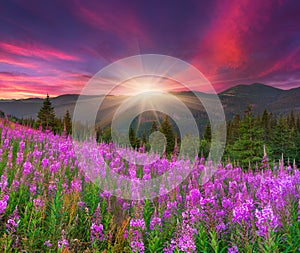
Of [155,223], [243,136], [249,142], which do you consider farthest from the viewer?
[243,136]

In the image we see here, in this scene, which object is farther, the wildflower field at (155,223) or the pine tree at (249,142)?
the pine tree at (249,142)

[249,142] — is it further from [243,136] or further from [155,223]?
[155,223]

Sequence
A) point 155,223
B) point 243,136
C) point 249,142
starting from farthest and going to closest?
point 243,136 → point 249,142 → point 155,223

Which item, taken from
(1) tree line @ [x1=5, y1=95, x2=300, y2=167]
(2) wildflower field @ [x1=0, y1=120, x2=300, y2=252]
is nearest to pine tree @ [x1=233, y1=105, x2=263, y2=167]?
(1) tree line @ [x1=5, y1=95, x2=300, y2=167]

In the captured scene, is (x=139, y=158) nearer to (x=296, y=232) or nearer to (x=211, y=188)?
(x=211, y=188)

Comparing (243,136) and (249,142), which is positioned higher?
(243,136)

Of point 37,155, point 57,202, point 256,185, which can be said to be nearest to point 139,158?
point 37,155

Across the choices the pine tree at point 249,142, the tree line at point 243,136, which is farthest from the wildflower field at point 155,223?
the pine tree at point 249,142

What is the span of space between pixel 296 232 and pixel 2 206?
4.08 metres

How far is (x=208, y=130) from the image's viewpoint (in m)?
88.2

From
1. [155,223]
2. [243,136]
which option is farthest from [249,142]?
[155,223]

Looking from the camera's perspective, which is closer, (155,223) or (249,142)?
(155,223)

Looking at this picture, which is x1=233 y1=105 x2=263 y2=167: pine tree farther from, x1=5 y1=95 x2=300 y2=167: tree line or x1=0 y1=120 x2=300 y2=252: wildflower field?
x1=0 y1=120 x2=300 y2=252: wildflower field

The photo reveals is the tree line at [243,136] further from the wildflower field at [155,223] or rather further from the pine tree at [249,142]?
the wildflower field at [155,223]
